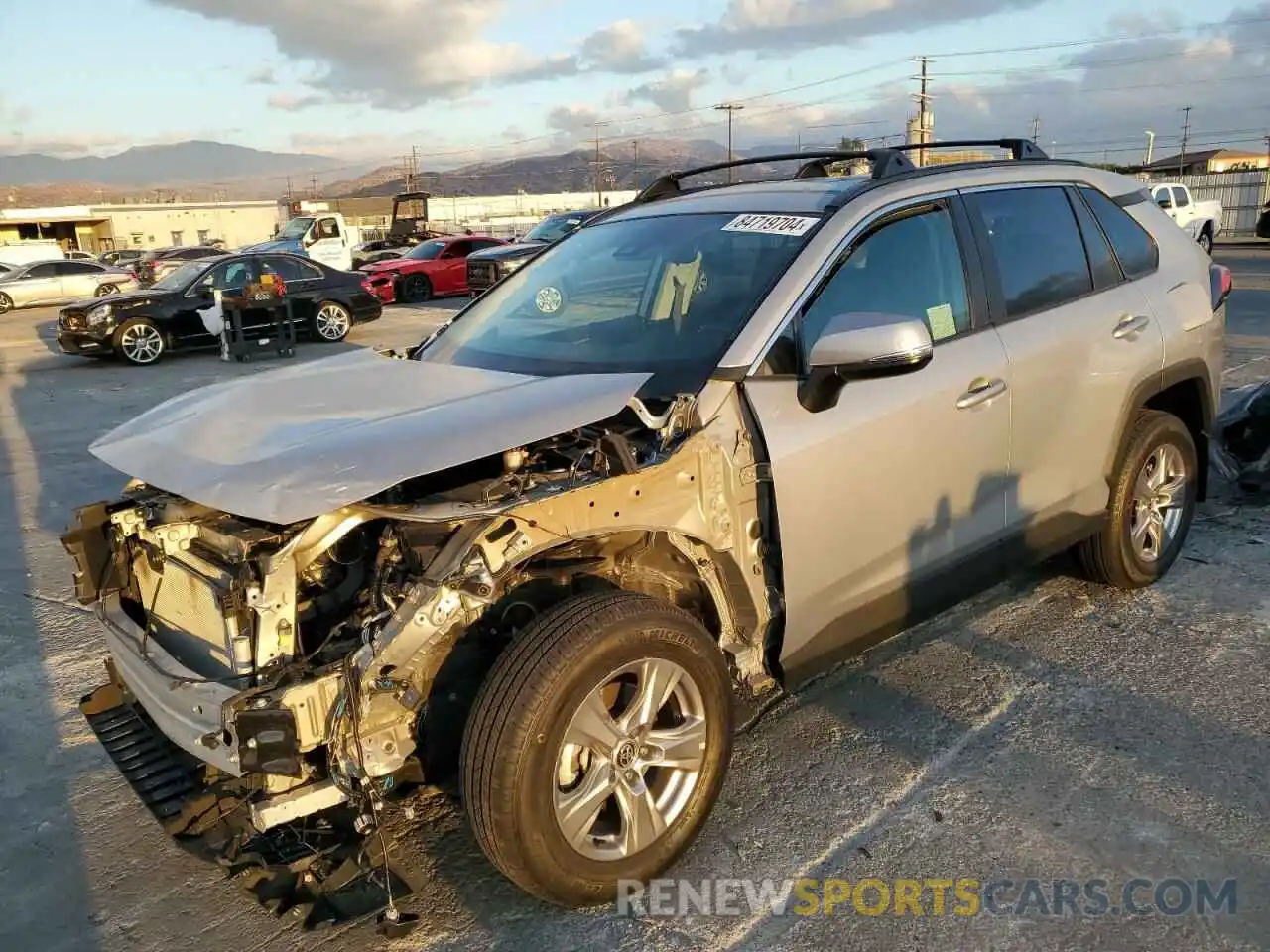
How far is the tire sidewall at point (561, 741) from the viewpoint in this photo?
2412 mm

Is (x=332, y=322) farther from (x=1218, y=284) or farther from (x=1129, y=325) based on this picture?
(x=1129, y=325)

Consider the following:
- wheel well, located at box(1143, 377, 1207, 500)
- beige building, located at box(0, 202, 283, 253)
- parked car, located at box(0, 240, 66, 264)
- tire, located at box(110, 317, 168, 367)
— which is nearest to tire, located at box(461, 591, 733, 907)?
wheel well, located at box(1143, 377, 1207, 500)

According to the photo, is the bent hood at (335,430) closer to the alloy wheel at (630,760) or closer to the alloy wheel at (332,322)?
the alloy wheel at (630,760)

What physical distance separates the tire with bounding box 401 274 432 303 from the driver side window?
21039 millimetres

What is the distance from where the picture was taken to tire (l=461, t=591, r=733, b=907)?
2.39 m

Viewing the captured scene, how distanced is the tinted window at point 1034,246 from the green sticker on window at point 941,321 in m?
0.32

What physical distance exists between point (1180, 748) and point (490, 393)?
8.44ft

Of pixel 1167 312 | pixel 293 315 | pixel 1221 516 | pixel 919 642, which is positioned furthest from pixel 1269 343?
pixel 293 315

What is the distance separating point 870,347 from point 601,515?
34.9 inches

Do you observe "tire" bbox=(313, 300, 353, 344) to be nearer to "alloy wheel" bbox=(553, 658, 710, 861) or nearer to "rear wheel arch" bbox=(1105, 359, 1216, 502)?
"rear wheel arch" bbox=(1105, 359, 1216, 502)

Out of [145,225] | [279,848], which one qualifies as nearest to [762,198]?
[279,848]

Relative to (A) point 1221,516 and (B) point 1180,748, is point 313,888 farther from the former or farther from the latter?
(A) point 1221,516

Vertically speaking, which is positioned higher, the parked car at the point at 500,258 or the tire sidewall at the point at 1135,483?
the parked car at the point at 500,258

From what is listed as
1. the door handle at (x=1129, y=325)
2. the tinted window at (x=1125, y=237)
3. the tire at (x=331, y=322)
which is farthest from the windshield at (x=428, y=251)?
the door handle at (x=1129, y=325)
